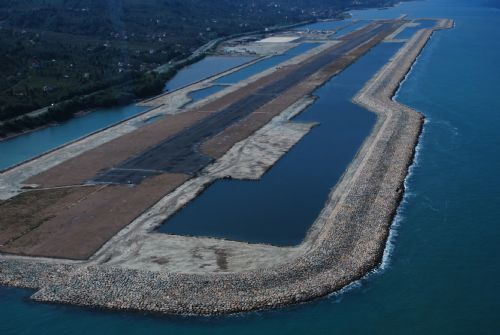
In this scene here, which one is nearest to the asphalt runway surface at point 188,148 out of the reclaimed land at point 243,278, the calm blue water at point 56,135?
the calm blue water at point 56,135

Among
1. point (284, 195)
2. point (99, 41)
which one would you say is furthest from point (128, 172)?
point (99, 41)

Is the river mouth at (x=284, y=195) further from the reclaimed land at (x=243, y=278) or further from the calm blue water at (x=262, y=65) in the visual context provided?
the calm blue water at (x=262, y=65)

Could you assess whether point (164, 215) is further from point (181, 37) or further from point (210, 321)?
point (181, 37)

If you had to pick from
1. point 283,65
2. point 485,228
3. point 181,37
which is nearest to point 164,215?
point 485,228

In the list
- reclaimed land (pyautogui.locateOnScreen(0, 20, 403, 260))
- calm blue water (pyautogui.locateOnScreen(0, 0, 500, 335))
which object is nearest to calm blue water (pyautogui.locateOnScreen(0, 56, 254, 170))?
reclaimed land (pyautogui.locateOnScreen(0, 20, 403, 260))

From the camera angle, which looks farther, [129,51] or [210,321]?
[129,51]

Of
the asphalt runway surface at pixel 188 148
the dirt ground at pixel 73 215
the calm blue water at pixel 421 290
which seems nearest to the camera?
the calm blue water at pixel 421 290

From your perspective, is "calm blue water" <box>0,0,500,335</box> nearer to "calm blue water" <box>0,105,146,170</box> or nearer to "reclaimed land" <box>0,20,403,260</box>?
"reclaimed land" <box>0,20,403,260</box>
